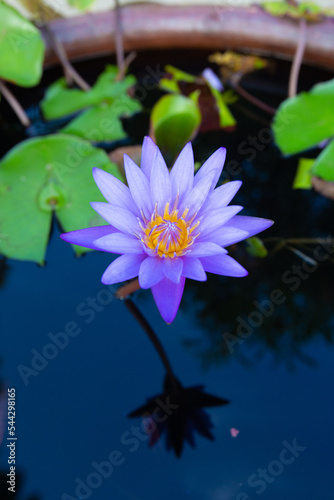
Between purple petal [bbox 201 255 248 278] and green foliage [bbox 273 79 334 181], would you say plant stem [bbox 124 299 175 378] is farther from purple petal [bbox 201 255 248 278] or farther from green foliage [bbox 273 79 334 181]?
green foliage [bbox 273 79 334 181]

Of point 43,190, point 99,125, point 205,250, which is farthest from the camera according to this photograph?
point 99,125

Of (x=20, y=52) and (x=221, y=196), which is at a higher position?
(x=20, y=52)

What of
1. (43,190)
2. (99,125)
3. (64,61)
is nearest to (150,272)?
(43,190)

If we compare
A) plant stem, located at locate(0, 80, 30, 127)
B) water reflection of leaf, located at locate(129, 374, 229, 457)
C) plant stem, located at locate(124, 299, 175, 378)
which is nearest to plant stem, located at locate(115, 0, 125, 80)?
plant stem, located at locate(0, 80, 30, 127)

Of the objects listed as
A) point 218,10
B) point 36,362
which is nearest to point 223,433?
point 36,362

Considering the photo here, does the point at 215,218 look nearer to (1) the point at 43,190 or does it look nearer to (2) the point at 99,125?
(1) the point at 43,190

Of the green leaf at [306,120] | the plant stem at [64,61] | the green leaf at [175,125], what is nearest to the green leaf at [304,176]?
the green leaf at [306,120]
